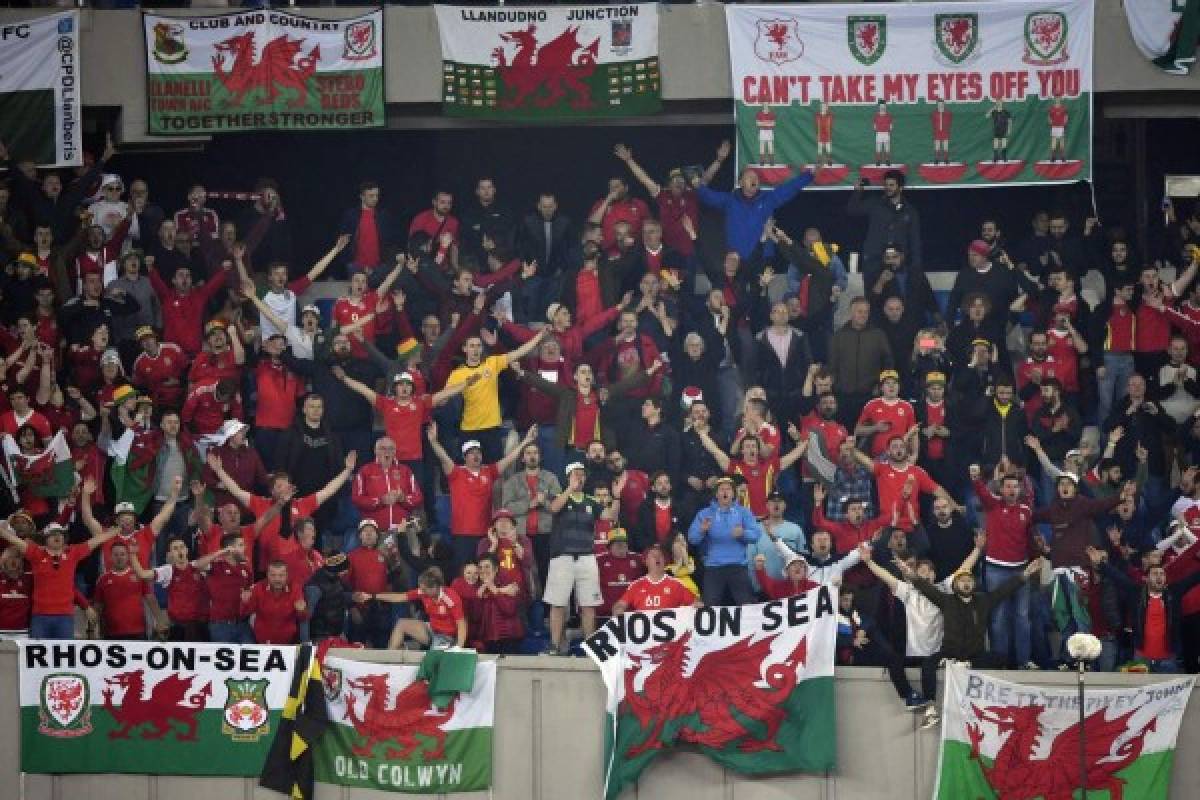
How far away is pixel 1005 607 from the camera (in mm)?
25156

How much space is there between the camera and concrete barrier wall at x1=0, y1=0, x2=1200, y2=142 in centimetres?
3100

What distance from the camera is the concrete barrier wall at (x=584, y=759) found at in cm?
2495

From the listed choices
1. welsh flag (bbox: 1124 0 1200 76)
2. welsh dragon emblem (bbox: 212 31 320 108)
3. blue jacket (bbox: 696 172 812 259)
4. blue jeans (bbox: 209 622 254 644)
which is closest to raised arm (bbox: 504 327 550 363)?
blue jacket (bbox: 696 172 812 259)

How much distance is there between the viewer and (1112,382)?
1119 inches

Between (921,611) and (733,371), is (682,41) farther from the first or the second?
(921,611)

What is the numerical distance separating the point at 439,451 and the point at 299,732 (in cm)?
312

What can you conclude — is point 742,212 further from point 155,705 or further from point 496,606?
point 155,705

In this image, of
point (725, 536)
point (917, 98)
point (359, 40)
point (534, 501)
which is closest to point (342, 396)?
point (534, 501)

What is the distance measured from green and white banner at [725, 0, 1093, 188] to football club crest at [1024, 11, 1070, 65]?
1cm

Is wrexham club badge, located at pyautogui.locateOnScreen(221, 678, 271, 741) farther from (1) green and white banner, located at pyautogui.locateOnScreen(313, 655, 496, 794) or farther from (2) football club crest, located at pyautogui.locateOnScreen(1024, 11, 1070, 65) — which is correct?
(2) football club crest, located at pyautogui.locateOnScreen(1024, 11, 1070, 65)

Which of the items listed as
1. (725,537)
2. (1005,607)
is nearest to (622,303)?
(725,537)

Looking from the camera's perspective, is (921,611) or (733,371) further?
(733,371)

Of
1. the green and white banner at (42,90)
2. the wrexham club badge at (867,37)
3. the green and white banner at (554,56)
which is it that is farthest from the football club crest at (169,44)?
the wrexham club badge at (867,37)

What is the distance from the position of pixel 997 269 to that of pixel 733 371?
9.60ft
